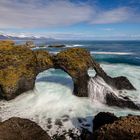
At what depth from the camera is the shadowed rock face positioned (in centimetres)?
2497

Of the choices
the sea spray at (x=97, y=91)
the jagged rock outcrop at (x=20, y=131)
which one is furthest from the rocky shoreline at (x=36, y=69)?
the jagged rock outcrop at (x=20, y=131)

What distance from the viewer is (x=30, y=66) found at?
87.2ft

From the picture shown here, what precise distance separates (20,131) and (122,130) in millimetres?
5910

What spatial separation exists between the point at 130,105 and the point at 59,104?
6.09 meters

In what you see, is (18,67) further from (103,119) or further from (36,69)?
(103,119)

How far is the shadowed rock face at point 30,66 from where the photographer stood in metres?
25.0

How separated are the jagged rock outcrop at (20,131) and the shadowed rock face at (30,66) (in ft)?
29.2

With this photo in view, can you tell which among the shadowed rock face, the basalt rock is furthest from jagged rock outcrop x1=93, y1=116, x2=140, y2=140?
the shadowed rock face

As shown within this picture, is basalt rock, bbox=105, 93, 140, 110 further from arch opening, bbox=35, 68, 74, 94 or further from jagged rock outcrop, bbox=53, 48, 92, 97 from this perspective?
arch opening, bbox=35, 68, 74, 94

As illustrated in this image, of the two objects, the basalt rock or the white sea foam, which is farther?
the basalt rock

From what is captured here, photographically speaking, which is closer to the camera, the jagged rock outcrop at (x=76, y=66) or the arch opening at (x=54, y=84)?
the jagged rock outcrop at (x=76, y=66)

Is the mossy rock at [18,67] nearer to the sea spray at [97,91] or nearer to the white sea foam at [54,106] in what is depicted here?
the white sea foam at [54,106]

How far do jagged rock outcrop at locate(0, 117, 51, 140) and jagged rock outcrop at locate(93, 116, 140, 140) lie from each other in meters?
3.72

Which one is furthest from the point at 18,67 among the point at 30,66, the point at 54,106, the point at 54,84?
the point at 54,106
